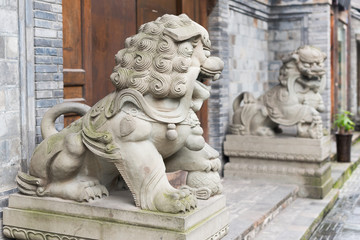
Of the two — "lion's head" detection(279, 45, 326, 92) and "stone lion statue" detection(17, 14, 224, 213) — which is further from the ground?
"lion's head" detection(279, 45, 326, 92)

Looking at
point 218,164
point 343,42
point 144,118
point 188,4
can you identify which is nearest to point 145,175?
point 144,118

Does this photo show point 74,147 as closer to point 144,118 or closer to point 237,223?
point 144,118

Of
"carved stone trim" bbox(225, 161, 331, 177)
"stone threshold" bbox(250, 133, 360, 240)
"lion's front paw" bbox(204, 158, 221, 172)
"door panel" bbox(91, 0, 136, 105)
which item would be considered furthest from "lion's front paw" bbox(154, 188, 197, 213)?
"carved stone trim" bbox(225, 161, 331, 177)

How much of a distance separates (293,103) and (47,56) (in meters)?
4.00

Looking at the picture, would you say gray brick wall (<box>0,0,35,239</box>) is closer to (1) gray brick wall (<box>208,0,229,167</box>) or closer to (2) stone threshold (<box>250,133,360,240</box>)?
(2) stone threshold (<box>250,133,360,240</box>)

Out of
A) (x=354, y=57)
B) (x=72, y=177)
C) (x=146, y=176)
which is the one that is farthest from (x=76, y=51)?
(x=354, y=57)

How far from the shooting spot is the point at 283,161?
6988 millimetres

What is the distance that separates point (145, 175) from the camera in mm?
3141

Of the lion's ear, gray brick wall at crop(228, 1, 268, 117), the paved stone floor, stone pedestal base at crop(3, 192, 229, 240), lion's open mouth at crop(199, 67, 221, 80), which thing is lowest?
the paved stone floor

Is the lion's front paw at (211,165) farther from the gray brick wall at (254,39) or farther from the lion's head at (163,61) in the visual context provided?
the gray brick wall at (254,39)

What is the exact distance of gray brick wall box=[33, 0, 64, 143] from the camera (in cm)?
395

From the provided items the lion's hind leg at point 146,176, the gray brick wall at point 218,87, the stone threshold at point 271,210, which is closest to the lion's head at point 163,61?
the lion's hind leg at point 146,176

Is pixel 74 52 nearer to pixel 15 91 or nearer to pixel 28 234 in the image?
pixel 15 91

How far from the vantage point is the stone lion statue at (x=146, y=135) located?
3.15 m
